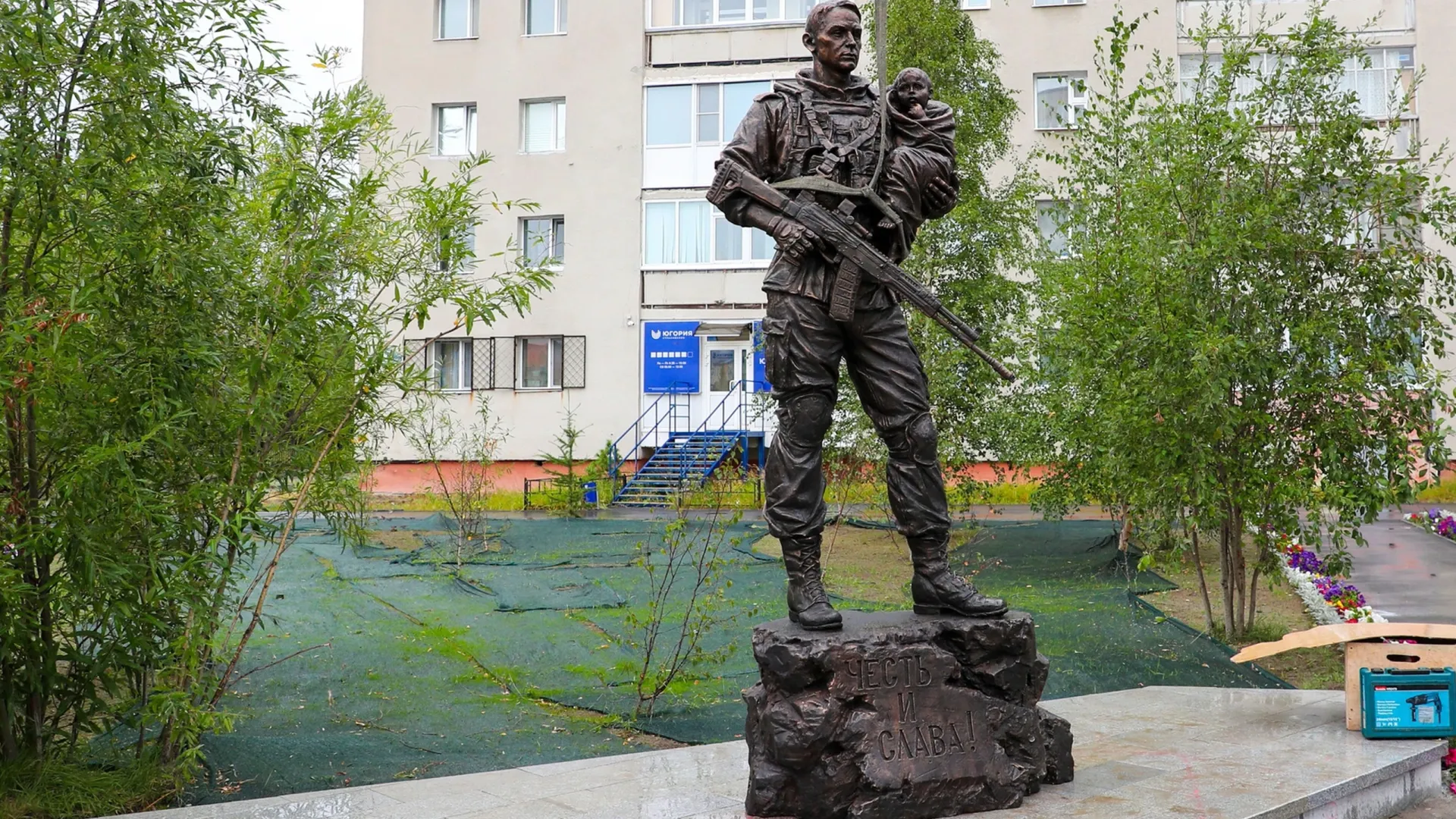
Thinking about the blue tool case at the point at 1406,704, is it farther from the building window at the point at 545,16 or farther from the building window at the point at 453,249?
the building window at the point at 545,16

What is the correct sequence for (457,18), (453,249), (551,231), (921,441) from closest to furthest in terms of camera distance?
1. (921,441)
2. (453,249)
3. (551,231)
4. (457,18)

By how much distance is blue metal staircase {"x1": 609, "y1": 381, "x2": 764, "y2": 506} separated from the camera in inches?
703

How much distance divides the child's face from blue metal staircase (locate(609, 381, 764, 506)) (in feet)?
40.8

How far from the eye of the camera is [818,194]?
15.0 ft

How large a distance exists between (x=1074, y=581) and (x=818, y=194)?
24.4ft

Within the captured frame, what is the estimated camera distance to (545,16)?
20266mm

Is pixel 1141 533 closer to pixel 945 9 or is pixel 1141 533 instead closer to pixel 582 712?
pixel 582 712

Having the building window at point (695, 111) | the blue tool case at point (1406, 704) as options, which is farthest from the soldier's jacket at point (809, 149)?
the building window at point (695, 111)

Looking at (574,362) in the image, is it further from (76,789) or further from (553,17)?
(76,789)

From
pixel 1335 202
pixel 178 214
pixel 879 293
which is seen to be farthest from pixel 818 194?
pixel 1335 202

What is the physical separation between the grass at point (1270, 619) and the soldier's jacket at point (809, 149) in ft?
15.0

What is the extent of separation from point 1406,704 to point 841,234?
321cm

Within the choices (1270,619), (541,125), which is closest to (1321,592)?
(1270,619)

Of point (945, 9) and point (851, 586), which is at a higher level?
point (945, 9)
